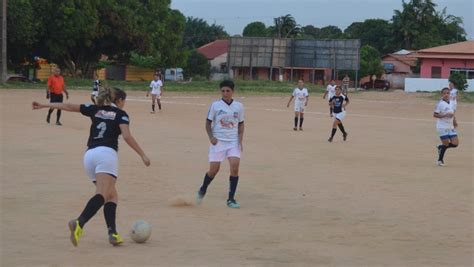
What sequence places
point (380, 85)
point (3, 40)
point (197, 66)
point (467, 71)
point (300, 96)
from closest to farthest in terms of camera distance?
point (300, 96), point (3, 40), point (467, 71), point (380, 85), point (197, 66)

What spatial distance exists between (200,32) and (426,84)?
7920cm

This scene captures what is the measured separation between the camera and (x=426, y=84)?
214 ft

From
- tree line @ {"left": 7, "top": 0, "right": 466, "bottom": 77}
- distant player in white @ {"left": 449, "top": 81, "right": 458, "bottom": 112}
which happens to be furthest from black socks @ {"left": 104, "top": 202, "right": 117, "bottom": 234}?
tree line @ {"left": 7, "top": 0, "right": 466, "bottom": 77}

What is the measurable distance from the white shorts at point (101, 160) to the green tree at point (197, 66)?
277 ft

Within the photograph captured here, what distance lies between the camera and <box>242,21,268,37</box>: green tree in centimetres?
12646

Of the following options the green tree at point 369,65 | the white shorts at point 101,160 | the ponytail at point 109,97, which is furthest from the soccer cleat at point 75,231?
the green tree at point 369,65

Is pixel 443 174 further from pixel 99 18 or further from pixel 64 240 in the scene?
pixel 99 18

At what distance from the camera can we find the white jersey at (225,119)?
1092 cm

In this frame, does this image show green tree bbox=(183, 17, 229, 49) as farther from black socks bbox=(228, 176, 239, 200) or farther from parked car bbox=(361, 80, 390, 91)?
black socks bbox=(228, 176, 239, 200)

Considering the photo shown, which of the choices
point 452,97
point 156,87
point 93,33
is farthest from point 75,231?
point 93,33

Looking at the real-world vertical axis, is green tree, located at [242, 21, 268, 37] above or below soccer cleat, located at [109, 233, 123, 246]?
above

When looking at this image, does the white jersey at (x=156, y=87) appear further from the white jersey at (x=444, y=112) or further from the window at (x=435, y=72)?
the window at (x=435, y=72)

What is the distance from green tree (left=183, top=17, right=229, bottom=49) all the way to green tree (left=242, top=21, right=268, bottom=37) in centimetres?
835

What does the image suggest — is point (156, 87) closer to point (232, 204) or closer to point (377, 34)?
point (232, 204)
